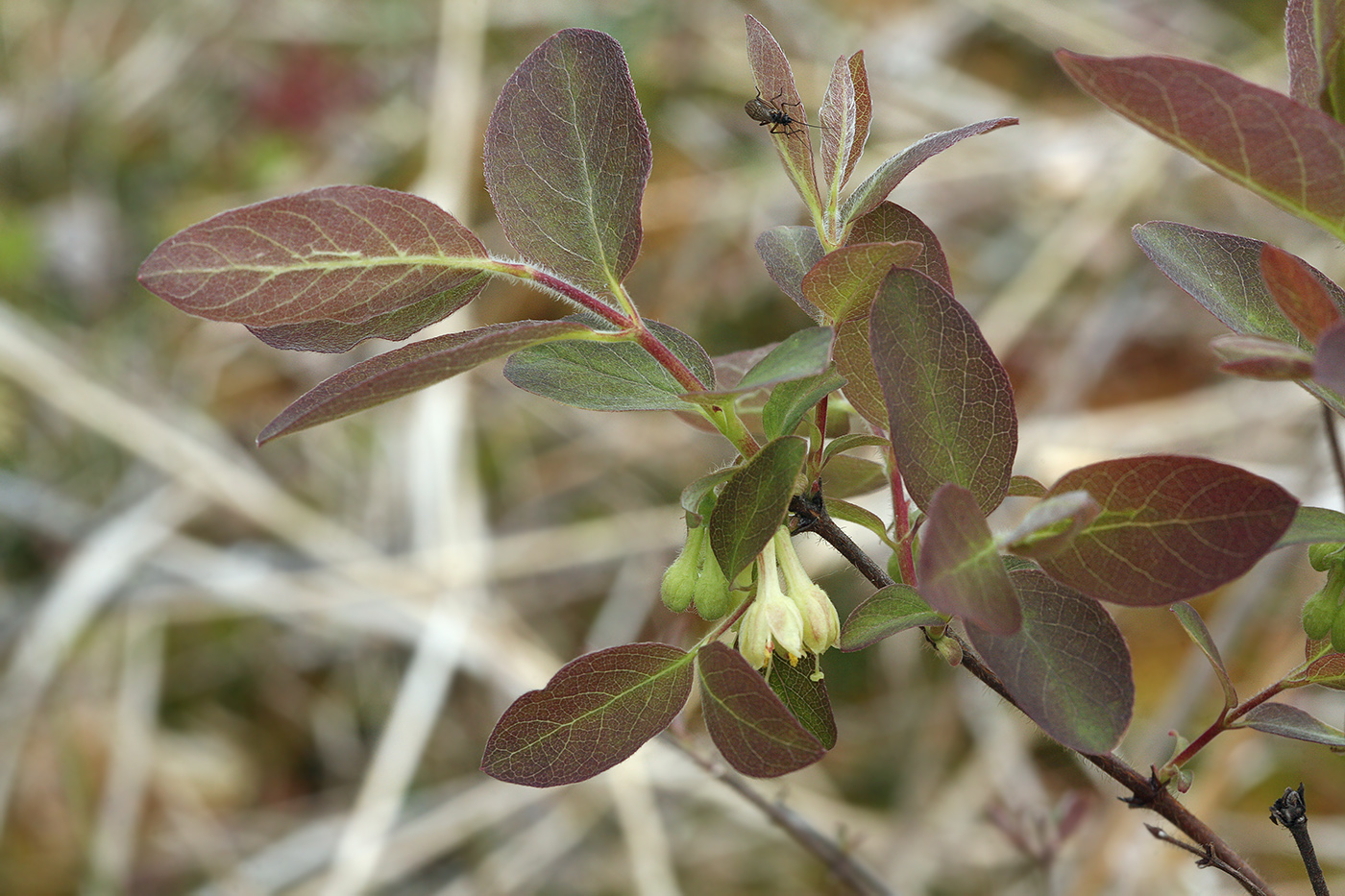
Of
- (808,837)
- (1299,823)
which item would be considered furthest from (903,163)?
(808,837)

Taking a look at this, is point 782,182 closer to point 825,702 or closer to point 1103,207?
point 1103,207

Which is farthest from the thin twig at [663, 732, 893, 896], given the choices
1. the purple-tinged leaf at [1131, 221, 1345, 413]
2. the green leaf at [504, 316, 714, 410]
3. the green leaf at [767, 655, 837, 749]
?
the purple-tinged leaf at [1131, 221, 1345, 413]

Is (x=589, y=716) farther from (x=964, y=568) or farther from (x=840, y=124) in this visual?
(x=840, y=124)

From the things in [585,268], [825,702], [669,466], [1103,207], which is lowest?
[669,466]

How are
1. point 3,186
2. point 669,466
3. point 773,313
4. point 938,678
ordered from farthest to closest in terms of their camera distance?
point 3,186, point 773,313, point 669,466, point 938,678

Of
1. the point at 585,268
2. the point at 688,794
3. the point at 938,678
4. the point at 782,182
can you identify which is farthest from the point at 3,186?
the point at 585,268

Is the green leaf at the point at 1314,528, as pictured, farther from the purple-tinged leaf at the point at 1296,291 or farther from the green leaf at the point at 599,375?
the green leaf at the point at 599,375
